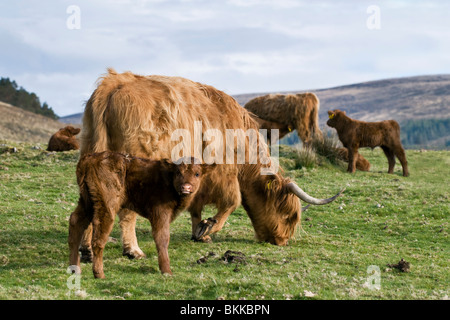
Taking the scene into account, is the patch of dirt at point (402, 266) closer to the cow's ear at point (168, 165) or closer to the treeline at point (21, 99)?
the cow's ear at point (168, 165)

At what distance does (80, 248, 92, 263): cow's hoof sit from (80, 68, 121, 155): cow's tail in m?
1.24

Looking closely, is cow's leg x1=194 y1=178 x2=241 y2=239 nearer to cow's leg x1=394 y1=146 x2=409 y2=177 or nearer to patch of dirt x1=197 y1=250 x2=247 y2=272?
patch of dirt x1=197 y1=250 x2=247 y2=272

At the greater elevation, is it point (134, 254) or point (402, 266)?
point (134, 254)

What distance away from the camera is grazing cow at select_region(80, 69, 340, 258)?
6352 mm

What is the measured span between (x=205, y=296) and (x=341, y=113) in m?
13.1

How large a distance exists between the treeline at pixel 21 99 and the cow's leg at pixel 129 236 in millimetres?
58066

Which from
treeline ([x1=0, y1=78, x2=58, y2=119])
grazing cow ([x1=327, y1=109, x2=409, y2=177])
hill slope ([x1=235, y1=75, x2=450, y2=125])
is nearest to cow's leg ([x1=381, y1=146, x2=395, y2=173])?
grazing cow ([x1=327, y1=109, x2=409, y2=177])

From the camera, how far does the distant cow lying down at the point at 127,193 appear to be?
5480 mm

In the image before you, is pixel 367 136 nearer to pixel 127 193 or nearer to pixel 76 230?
pixel 127 193

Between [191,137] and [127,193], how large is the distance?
141cm

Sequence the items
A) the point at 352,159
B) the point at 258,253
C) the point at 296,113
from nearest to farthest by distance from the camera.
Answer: the point at 258,253 < the point at 352,159 < the point at 296,113

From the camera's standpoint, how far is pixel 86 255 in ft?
20.9

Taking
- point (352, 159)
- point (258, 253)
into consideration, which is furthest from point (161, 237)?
point (352, 159)
